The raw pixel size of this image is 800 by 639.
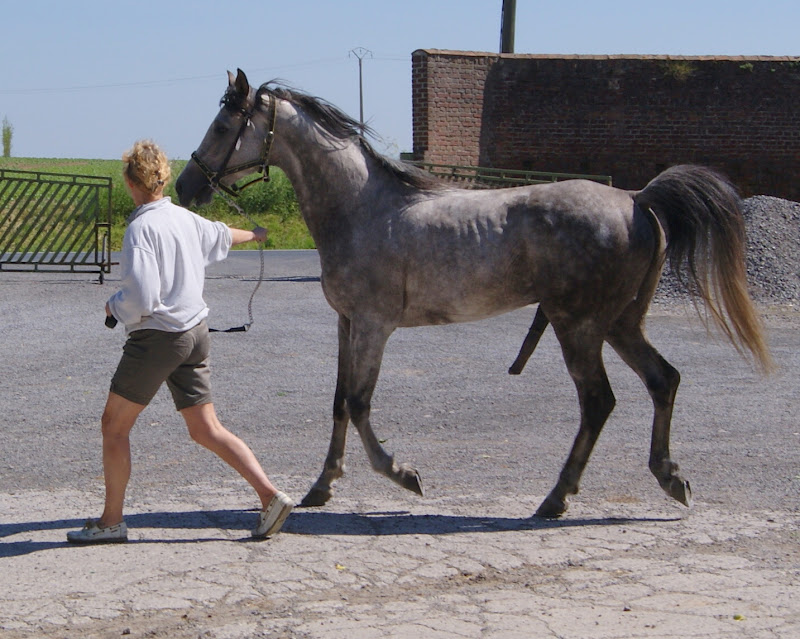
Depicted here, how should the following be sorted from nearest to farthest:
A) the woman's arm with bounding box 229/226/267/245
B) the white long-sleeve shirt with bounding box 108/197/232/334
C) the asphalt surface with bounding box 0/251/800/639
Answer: the asphalt surface with bounding box 0/251/800/639 → the white long-sleeve shirt with bounding box 108/197/232/334 → the woman's arm with bounding box 229/226/267/245

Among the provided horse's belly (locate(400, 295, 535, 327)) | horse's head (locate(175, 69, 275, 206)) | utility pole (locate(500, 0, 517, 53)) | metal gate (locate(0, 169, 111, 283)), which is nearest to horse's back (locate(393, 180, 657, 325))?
horse's belly (locate(400, 295, 535, 327))

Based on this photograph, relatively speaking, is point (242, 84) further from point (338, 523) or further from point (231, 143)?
point (338, 523)

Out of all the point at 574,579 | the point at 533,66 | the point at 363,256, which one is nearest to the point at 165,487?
the point at 363,256

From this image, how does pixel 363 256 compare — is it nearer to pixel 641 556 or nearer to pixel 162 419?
pixel 641 556

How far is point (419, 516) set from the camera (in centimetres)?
549

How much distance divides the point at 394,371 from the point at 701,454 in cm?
354

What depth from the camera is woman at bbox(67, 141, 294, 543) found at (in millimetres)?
4711

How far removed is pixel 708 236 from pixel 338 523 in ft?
7.73

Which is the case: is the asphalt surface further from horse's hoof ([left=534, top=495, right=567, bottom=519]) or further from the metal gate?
the metal gate

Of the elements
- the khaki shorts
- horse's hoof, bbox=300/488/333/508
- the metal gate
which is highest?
the khaki shorts

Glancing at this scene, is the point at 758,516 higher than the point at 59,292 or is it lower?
higher

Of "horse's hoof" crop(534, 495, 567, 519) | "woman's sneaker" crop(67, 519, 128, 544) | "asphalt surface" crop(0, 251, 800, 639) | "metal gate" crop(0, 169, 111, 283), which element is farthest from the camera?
"metal gate" crop(0, 169, 111, 283)

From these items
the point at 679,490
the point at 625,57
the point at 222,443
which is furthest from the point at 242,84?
the point at 625,57

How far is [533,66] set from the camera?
2405 cm
